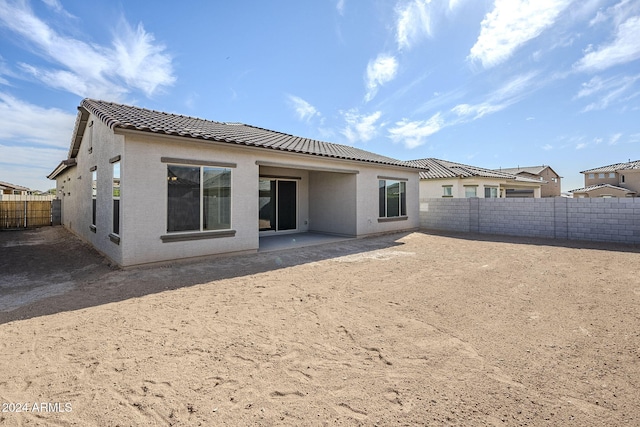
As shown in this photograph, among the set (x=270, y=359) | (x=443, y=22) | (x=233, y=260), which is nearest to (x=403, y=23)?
(x=443, y=22)

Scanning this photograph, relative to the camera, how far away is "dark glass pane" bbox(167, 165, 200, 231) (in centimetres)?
723

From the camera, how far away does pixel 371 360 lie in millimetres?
3031

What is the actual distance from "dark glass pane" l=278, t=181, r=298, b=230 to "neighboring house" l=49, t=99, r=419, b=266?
0.15 feet

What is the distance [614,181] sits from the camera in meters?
41.2

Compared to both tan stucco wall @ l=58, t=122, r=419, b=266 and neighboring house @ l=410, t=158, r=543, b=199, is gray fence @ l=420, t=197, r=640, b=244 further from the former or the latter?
neighboring house @ l=410, t=158, r=543, b=199

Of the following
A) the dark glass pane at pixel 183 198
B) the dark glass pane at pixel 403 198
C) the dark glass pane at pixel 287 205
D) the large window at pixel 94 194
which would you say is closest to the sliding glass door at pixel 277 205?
the dark glass pane at pixel 287 205

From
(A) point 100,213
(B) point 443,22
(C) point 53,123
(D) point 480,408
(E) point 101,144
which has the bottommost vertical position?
(D) point 480,408

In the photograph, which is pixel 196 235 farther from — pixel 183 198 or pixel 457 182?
pixel 457 182

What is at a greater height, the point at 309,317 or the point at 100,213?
the point at 100,213

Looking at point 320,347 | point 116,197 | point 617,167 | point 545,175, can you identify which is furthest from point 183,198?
point 617,167

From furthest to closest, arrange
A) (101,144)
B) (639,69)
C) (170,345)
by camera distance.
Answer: (639,69) → (101,144) → (170,345)

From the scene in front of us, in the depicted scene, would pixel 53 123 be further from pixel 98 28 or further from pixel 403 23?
pixel 403 23

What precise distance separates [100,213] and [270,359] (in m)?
8.67

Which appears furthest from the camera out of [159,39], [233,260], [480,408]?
[159,39]
